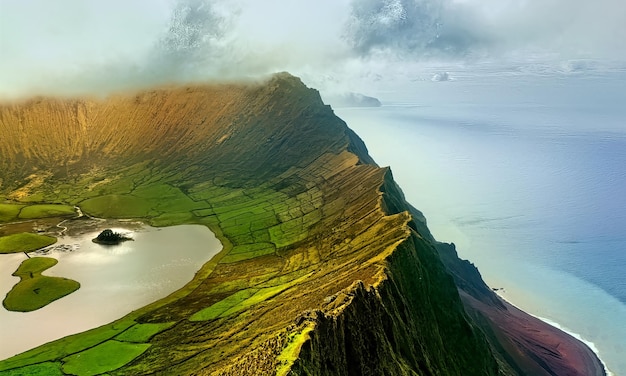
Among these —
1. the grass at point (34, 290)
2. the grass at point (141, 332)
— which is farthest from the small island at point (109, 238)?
the grass at point (141, 332)

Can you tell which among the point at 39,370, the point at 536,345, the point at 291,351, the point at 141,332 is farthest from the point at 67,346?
the point at 536,345

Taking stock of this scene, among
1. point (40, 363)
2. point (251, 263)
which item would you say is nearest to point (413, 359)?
point (40, 363)

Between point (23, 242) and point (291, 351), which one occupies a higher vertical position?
point (23, 242)

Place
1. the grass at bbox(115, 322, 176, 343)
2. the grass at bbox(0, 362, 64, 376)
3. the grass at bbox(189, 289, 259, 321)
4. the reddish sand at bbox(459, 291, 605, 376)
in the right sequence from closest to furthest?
the grass at bbox(0, 362, 64, 376)
the grass at bbox(115, 322, 176, 343)
the grass at bbox(189, 289, 259, 321)
the reddish sand at bbox(459, 291, 605, 376)

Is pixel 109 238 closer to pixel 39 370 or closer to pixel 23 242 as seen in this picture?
pixel 23 242

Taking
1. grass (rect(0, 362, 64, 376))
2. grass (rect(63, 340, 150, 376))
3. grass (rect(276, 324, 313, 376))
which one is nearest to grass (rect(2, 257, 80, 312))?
grass (rect(63, 340, 150, 376))

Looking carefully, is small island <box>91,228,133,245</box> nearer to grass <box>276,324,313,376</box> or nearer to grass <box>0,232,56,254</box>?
grass <box>0,232,56,254</box>
